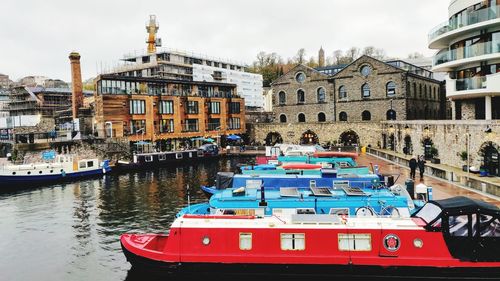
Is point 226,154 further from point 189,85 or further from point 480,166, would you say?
point 480,166

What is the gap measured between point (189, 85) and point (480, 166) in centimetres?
4647

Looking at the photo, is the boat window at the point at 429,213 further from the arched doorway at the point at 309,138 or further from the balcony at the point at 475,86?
the arched doorway at the point at 309,138

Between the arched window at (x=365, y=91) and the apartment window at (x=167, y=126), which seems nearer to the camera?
the apartment window at (x=167, y=126)

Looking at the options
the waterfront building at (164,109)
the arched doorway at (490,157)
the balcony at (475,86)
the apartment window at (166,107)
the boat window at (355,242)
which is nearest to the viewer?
the boat window at (355,242)

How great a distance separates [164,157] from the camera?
174ft

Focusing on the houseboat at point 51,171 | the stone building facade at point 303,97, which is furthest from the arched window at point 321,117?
the houseboat at point 51,171

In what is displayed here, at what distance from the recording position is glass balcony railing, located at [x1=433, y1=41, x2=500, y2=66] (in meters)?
32.2

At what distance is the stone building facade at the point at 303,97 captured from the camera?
6594 centimetres

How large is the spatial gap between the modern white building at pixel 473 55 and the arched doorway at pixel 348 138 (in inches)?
917

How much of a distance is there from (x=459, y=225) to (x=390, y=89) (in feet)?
163

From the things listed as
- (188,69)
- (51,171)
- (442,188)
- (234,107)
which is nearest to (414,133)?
(442,188)

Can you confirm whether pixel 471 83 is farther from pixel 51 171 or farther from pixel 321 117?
pixel 51 171

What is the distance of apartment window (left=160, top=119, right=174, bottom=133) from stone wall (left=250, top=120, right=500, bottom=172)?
15.8m

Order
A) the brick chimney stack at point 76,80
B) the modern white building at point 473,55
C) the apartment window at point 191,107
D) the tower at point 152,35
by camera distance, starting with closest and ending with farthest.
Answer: the modern white building at point 473,55, the brick chimney stack at point 76,80, the apartment window at point 191,107, the tower at point 152,35
